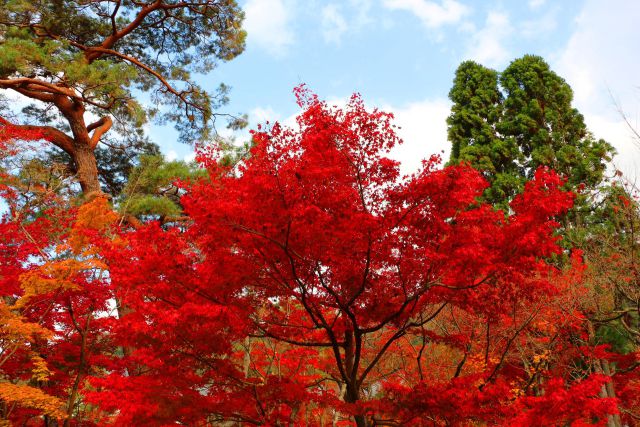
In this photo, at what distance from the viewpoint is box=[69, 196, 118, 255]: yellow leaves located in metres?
9.61

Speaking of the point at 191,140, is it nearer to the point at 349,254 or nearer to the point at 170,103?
the point at 170,103

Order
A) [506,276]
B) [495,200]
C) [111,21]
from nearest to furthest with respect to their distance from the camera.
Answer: [506,276] < [111,21] < [495,200]

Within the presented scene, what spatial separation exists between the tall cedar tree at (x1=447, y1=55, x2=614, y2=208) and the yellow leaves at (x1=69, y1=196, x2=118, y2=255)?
1623cm

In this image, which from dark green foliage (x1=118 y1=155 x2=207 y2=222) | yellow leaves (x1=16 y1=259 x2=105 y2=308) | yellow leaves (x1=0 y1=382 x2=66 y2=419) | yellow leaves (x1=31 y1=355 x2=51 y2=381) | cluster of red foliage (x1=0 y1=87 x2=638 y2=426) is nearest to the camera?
cluster of red foliage (x1=0 y1=87 x2=638 y2=426)

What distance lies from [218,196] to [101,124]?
12.4m

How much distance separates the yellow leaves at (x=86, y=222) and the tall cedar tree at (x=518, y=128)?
1623 cm

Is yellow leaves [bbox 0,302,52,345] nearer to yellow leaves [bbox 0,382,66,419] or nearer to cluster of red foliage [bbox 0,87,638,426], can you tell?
yellow leaves [bbox 0,382,66,419]

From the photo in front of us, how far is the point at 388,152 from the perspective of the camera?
630 cm

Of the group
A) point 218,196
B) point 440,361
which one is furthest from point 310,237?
point 440,361

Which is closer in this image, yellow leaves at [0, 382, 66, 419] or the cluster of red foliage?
the cluster of red foliage

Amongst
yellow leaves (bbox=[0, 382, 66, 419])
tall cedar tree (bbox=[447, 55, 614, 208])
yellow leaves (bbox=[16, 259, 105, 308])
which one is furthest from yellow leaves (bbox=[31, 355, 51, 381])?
tall cedar tree (bbox=[447, 55, 614, 208])

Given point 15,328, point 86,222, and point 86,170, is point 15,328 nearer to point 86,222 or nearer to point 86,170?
point 86,222

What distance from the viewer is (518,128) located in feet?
74.8

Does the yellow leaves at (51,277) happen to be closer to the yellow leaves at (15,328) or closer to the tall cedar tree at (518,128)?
the yellow leaves at (15,328)
